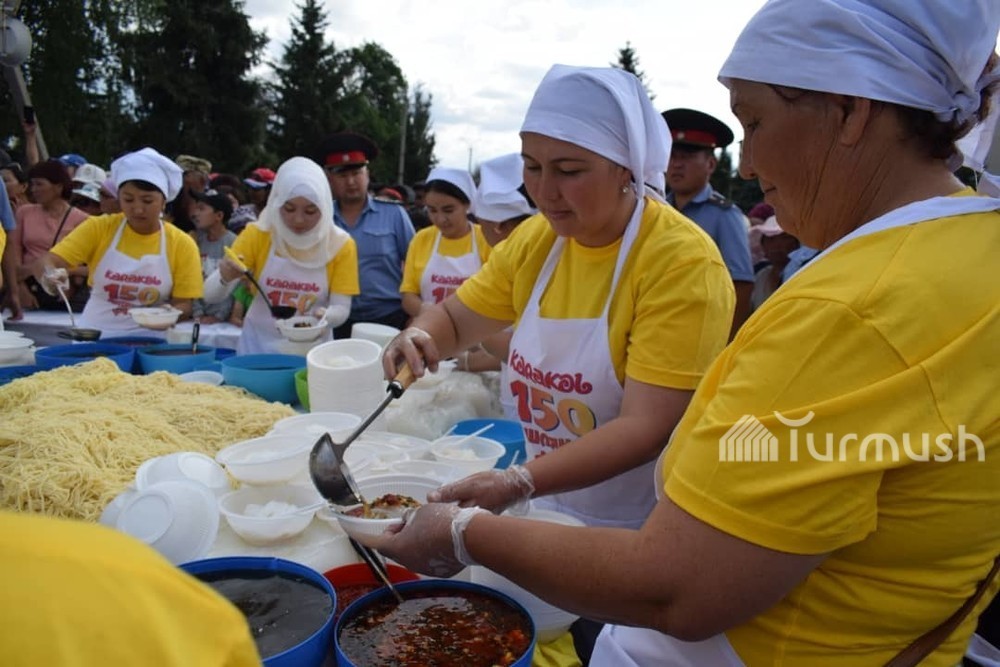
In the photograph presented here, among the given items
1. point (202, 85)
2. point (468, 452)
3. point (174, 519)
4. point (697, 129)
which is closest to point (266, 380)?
point (468, 452)

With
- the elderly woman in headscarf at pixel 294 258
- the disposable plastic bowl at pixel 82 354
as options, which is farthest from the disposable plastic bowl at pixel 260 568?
the elderly woman in headscarf at pixel 294 258

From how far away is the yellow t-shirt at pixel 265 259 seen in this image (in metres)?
4.35

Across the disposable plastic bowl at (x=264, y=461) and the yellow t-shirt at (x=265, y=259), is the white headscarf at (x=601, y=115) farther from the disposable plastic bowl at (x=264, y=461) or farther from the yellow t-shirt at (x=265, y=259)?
the yellow t-shirt at (x=265, y=259)

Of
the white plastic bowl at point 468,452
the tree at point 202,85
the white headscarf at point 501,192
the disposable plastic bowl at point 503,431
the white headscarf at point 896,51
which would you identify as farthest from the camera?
the tree at point 202,85

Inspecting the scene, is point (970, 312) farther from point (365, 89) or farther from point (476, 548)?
point (365, 89)

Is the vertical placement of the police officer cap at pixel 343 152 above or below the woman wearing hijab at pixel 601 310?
above

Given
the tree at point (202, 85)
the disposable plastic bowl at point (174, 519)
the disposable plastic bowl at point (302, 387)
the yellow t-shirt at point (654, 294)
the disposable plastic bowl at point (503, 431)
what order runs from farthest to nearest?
1. the tree at point (202, 85)
2. the disposable plastic bowl at point (302, 387)
3. the disposable plastic bowl at point (503, 431)
4. the yellow t-shirt at point (654, 294)
5. the disposable plastic bowl at point (174, 519)

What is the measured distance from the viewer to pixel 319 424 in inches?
91.0

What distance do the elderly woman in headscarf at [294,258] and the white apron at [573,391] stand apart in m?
2.37

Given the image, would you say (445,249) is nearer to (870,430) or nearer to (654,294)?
(654,294)

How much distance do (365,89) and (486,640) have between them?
49648 millimetres

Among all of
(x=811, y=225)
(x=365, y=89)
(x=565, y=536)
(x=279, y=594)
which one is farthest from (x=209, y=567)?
(x=365, y=89)

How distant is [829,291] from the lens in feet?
2.77

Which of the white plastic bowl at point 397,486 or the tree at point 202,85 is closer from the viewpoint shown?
the white plastic bowl at point 397,486
